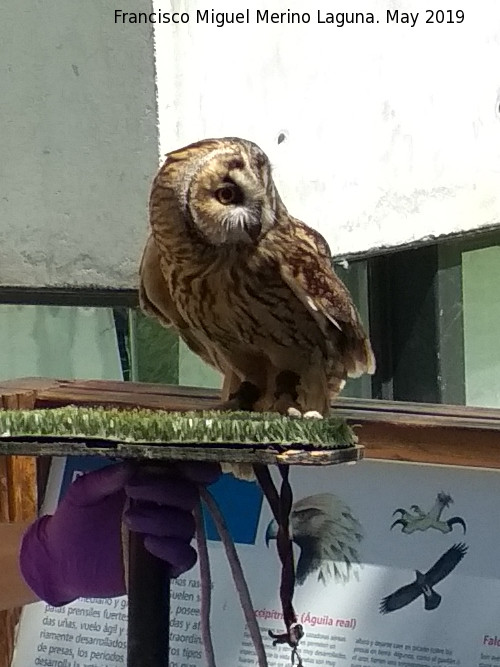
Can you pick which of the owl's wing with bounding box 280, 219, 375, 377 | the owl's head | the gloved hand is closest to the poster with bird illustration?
the owl's wing with bounding box 280, 219, 375, 377

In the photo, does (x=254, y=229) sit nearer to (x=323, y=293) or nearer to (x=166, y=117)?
(x=323, y=293)

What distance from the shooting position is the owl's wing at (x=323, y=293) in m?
1.47

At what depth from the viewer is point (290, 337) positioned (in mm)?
1496

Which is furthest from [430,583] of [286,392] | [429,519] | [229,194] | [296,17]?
[296,17]

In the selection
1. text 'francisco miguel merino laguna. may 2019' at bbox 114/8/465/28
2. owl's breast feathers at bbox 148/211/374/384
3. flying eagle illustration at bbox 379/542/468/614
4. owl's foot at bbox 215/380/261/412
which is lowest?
flying eagle illustration at bbox 379/542/468/614

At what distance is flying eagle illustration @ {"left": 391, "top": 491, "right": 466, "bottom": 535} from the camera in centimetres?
162

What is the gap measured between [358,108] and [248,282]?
1251mm

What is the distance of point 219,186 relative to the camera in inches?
53.4

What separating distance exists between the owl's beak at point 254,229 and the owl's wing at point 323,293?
52 millimetres

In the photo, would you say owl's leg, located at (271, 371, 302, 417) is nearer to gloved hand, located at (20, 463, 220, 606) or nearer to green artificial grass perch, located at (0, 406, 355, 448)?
gloved hand, located at (20, 463, 220, 606)

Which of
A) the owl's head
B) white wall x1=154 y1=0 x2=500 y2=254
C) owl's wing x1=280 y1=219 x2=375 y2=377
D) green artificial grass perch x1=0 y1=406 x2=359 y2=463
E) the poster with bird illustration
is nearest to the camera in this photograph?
green artificial grass perch x1=0 y1=406 x2=359 y2=463

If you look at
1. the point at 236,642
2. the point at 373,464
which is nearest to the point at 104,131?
the point at 373,464

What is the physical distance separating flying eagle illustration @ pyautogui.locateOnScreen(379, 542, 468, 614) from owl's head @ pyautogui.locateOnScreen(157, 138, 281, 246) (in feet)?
1.81

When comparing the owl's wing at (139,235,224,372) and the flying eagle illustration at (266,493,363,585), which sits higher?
the owl's wing at (139,235,224,372)
